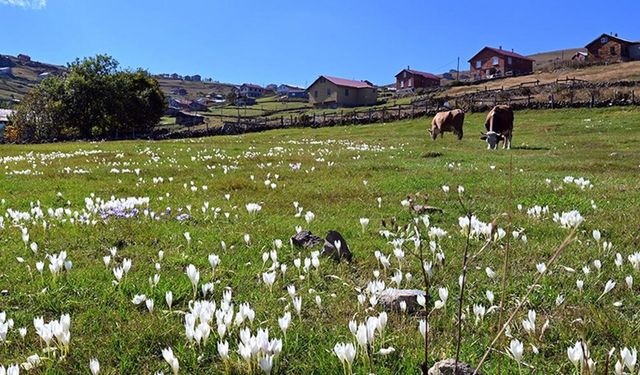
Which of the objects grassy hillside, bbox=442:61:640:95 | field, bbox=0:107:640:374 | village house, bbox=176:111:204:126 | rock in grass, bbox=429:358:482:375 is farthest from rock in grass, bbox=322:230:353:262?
village house, bbox=176:111:204:126

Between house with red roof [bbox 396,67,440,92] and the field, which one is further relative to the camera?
house with red roof [bbox 396,67,440,92]

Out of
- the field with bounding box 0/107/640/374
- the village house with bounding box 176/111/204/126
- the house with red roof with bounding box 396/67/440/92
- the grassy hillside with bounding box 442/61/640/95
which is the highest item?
the house with red roof with bounding box 396/67/440/92

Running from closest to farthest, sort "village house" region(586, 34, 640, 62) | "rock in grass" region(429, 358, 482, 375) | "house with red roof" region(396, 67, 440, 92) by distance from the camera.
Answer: "rock in grass" region(429, 358, 482, 375) → "village house" region(586, 34, 640, 62) → "house with red roof" region(396, 67, 440, 92)

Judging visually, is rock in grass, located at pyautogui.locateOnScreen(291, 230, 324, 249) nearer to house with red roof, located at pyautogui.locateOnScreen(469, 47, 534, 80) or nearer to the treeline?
the treeline

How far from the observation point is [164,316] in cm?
493

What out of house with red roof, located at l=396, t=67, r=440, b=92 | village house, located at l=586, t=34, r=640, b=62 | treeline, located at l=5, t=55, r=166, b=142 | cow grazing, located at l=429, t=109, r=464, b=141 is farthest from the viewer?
house with red roof, located at l=396, t=67, r=440, b=92

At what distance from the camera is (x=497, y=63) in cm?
15675

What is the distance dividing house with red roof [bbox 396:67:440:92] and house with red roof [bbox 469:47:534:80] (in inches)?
534

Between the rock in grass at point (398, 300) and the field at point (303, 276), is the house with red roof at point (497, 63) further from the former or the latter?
the rock in grass at point (398, 300)

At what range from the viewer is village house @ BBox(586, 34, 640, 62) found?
439 feet

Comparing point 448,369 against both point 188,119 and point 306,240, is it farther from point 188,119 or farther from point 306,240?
point 188,119

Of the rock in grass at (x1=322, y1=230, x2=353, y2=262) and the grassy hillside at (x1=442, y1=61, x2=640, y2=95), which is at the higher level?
the grassy hillside at (x1=442, y1=61, x2=640, y2=95)

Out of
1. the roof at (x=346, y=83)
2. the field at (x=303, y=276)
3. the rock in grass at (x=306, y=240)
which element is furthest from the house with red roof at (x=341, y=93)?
the rock in grass at (x=306, y=240)

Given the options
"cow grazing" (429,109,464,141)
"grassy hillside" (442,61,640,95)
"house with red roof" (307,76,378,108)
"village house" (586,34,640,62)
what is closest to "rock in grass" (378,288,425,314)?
"cow grazing" (429,109,464,141)
